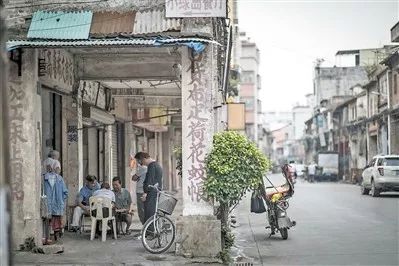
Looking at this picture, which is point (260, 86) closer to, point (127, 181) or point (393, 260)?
point (127, 181)

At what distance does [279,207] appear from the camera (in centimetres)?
1297

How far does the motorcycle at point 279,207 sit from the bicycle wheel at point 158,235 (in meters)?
2.99

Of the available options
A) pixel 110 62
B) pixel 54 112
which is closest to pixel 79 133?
pixel 54 112

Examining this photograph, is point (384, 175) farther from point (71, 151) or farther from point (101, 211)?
point (101, 211)

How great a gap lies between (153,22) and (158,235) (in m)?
3.75

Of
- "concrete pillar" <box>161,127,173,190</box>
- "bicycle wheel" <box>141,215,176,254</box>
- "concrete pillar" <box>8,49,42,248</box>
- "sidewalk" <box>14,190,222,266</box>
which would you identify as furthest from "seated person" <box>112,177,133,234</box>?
"concrete pillar" <box>161,127,173,190</box>

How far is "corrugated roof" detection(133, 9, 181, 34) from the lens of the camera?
10.4 meters

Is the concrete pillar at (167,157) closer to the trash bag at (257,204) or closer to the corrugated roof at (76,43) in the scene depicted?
the trash bag at (257,204)

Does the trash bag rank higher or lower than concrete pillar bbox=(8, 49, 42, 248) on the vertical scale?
lower

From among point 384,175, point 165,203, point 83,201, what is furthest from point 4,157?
point 384,175

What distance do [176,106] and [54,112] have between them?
7.11 metres

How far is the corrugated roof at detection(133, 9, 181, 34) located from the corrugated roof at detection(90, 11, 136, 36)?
0.12 metres

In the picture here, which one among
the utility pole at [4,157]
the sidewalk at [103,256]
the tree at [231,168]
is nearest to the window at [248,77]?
the sidewalk at [103,256]

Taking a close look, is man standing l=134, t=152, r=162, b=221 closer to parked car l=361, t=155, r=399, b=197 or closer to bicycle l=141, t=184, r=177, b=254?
bicycle l=141, t=184, r=177, b=254
